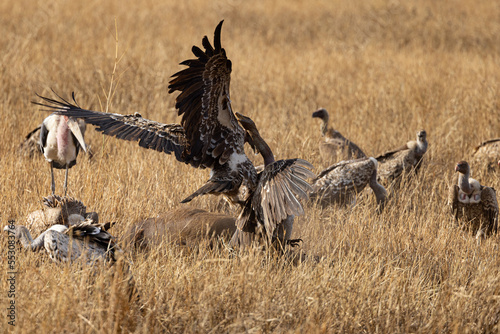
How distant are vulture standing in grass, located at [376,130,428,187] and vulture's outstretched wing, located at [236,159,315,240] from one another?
289 centimetres

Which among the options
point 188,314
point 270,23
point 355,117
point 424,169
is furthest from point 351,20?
point 188,314

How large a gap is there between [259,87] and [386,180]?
436cm

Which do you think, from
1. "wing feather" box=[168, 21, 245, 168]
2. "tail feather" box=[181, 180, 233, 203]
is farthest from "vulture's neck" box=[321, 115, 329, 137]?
"tail feather" box=[181, 180, 233, 203]

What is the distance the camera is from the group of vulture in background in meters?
3.84

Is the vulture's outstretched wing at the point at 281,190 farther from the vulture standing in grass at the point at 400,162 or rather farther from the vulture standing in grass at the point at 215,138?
the vulture standing in grass at the point at 400,162

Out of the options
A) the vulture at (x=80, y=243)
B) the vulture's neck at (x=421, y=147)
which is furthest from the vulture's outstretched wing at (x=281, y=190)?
the vulture's neck at (x=421, y=147)

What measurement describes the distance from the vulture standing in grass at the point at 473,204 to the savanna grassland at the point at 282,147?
194 mm

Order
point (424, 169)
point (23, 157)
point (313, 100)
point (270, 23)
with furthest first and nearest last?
point (270, 23), point (313, 100), point (424, 169), point (23, 157)

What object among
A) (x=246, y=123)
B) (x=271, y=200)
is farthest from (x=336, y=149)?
(x=271, y=200)

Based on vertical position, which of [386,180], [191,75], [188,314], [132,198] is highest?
[191,75]

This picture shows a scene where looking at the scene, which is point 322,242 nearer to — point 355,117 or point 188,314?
point 188,314

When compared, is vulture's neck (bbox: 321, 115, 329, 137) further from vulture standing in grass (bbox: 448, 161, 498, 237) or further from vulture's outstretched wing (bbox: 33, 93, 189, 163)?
vulture's outstretched wing (bbox: 33, 93, 189, 163)

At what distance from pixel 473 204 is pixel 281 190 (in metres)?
2.55

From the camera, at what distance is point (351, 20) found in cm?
1670
